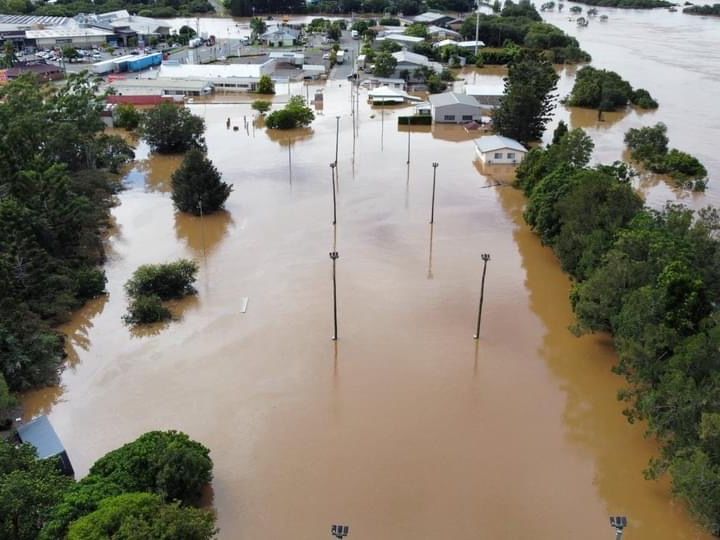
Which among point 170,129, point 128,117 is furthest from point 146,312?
point 128,117

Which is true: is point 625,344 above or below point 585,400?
above

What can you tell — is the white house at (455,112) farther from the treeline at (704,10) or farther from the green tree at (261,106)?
the treeline at (704,10)

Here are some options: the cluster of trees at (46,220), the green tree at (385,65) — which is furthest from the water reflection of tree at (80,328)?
the green tree at (385,65)

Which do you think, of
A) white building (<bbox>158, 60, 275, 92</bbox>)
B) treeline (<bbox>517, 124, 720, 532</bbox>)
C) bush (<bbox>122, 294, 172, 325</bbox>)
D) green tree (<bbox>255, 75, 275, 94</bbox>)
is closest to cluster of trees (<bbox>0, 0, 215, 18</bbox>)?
white building (<bbox>158, 60, 275, 92</bbox>)

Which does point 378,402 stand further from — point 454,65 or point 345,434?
point 454,65

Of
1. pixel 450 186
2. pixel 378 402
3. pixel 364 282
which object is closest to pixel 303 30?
pixel 450 186

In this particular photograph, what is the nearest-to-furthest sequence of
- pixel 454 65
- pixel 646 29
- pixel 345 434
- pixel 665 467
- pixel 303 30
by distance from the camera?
pixel 665 467
pixel 345 434
pixel 454 65
pixel 303 30
pixel 646 29
